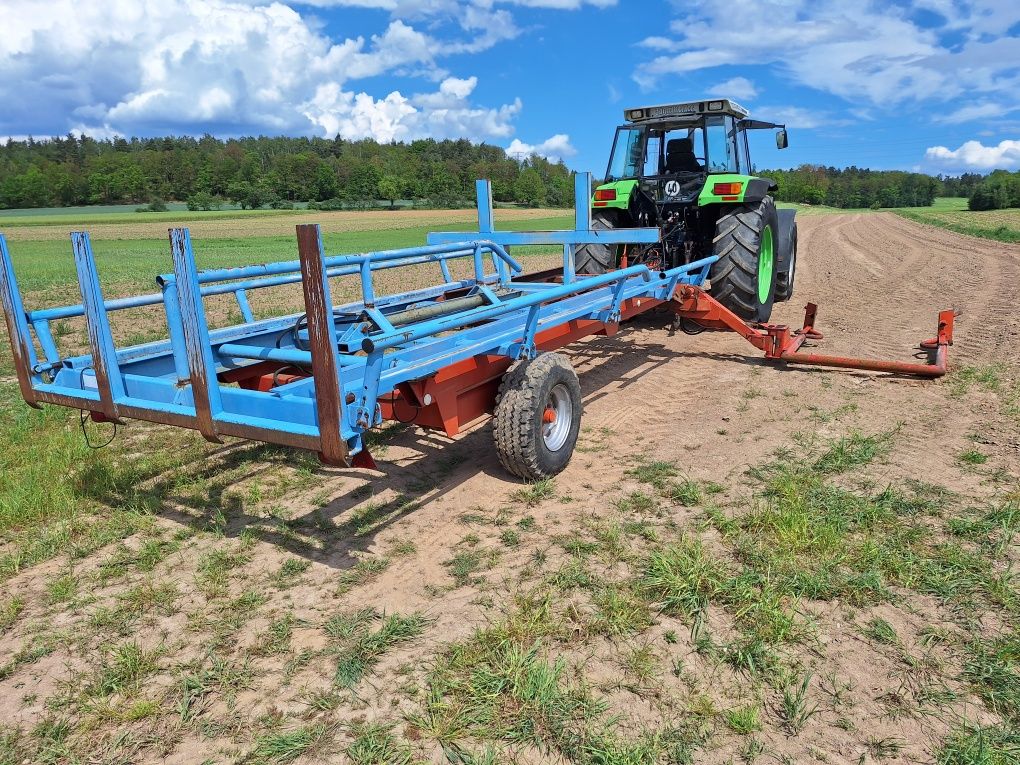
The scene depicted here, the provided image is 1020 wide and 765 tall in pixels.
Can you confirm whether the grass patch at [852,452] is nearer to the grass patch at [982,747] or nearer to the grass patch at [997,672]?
the grass patch at [997,672]

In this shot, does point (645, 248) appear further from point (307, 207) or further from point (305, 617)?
point (307, 207)

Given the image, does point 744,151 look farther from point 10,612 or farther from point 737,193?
point 10,612

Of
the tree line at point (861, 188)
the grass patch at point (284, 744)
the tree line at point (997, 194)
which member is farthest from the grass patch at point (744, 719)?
the tree line at point (861, 188)

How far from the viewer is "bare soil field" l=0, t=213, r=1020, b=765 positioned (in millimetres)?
2201

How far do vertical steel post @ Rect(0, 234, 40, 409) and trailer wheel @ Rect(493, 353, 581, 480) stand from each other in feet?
7.98

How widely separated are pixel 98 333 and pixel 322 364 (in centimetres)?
132

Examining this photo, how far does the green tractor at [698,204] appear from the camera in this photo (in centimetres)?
692

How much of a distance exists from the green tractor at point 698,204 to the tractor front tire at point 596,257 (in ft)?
0.04

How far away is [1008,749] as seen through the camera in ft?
6.72

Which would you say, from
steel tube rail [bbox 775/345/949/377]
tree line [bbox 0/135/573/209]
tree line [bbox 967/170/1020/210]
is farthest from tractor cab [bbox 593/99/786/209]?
tree line [bbox 967/170/1020/210]

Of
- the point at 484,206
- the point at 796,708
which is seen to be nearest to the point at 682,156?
the point at 484,206

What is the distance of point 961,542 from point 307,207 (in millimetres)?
73098

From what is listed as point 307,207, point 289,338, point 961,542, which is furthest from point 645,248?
point 307,207

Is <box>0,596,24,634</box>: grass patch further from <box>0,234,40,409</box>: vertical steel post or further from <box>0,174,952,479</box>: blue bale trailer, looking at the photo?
<box>0,234,40,409</box>: vertical steel post
